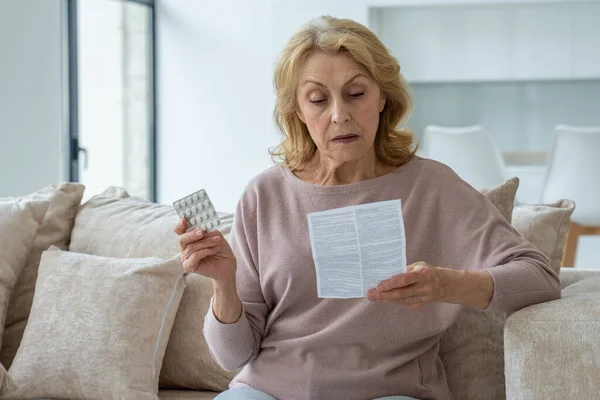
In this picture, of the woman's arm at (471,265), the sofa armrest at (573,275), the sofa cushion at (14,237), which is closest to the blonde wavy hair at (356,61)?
the woman's arm at (471,265)

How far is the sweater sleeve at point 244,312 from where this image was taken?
68.9 inches

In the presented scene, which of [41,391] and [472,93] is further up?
[472,93]

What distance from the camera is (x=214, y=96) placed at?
6.93 metres

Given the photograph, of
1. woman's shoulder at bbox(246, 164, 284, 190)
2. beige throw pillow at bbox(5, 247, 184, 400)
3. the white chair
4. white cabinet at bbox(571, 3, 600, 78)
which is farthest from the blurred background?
woman's shoulder at bbox(246, 164, 284, 190)

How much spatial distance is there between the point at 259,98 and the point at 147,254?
15.4 feet

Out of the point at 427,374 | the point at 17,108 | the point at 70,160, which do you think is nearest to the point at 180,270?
the point at 427,374

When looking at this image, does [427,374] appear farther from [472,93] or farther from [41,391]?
[472,93]

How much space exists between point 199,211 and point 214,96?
5376mm

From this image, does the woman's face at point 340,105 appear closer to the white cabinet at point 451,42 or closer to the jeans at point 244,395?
the jeans at point 244,395

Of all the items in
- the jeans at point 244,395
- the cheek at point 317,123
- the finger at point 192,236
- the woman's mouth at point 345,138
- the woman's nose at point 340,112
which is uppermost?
the woman's nose at point 340,112

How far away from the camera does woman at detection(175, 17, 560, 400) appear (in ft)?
5.63

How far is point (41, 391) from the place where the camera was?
204 cm

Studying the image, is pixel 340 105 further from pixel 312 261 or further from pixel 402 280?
pixel 402 280

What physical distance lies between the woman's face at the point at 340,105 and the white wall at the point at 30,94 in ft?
10.6
